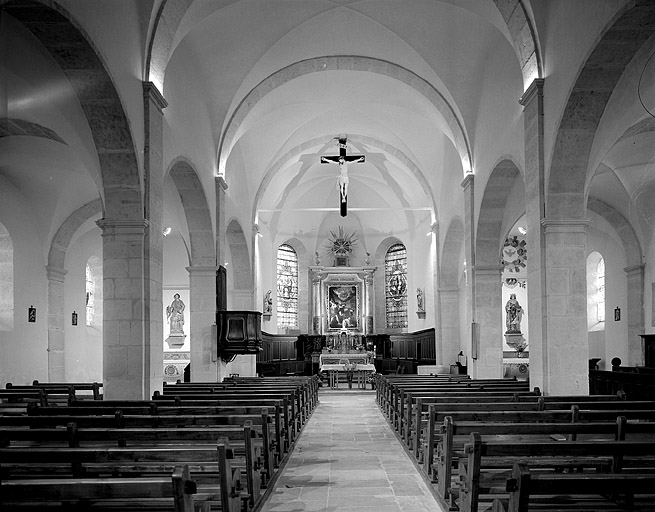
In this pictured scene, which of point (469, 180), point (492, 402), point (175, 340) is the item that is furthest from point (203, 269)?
point (492, 402)

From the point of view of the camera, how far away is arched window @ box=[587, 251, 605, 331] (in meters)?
21.7

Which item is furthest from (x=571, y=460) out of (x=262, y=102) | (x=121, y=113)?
(x=262, y=102)

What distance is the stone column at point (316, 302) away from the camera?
30.7 m

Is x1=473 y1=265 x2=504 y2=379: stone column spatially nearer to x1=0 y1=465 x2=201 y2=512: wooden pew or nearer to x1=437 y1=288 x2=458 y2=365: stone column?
x1=437 y1=288 x2=458 y2=365: stone column

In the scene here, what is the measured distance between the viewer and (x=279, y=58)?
16000 millimetres

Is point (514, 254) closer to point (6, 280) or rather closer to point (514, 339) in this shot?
point (514, 339)

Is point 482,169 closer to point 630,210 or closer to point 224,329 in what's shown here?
point 630,210

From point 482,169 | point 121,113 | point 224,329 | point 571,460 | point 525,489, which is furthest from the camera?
point 224,329

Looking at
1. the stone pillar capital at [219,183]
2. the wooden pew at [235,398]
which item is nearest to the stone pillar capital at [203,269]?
the stone pillar capital at [219,183]

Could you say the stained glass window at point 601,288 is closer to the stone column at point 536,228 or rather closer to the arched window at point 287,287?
the stone column at point 536,228

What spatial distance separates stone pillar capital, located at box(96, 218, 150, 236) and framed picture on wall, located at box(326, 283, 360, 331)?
807 inches

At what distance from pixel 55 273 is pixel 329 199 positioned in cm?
1418

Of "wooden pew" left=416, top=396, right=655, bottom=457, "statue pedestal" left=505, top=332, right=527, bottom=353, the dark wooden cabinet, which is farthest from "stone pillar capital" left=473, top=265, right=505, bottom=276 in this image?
"wooden pew" left=416, top=396, right=655, bottom=457

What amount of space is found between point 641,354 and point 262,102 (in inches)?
460
